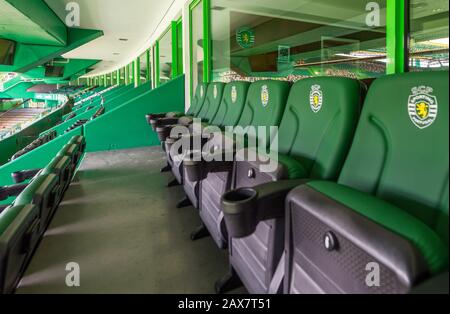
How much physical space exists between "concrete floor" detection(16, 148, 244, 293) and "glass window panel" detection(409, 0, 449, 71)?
129 centimetres

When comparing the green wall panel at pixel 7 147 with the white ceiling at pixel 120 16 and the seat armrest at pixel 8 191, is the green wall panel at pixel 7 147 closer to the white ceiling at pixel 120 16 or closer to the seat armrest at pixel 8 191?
the white ceiling at pixel 120 16

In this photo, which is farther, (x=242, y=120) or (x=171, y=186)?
(x=171, y=186)

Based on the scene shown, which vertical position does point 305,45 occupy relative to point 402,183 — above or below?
above

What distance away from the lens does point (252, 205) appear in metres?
0.90

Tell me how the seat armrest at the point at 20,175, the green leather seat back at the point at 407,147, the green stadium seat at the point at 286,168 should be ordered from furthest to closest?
the seat armrest at the point at 20,175, the green stadium seat at the point at 286,168, the green leather seat back at the point at 407,147

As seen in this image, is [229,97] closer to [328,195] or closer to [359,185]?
[359,185]

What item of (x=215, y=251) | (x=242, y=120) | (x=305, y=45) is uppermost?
(x=305, y=45)

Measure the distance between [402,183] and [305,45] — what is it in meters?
1.90

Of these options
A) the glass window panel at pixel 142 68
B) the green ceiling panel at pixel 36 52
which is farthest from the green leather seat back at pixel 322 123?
the glass window panel at pixel 142 68

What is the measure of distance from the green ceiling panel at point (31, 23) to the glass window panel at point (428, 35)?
4.39m

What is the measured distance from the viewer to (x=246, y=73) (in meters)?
3.58

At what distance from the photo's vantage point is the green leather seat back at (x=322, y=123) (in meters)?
1.20

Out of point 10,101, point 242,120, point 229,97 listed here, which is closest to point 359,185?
point 242,120
